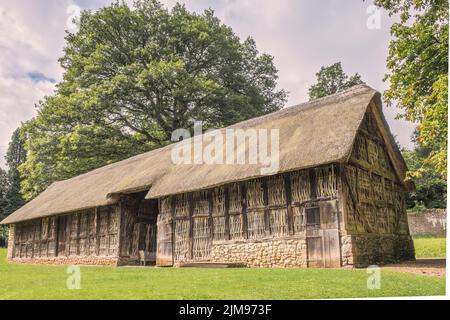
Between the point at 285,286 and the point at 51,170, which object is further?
the point at 51,170

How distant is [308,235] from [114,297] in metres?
7.50

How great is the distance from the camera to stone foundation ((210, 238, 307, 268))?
45.9 ft

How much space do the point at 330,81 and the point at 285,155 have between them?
32829 mm

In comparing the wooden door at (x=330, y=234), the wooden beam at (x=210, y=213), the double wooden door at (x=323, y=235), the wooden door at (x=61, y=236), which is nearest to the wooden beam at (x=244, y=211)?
the wooden beam at (x=210, y=213)

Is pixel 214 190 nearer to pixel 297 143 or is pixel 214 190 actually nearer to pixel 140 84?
pixel 297 143

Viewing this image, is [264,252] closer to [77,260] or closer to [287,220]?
[287,220]

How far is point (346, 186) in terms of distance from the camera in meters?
13.8

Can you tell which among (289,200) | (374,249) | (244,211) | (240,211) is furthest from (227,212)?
(374,249)

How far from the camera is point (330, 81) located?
44.9m

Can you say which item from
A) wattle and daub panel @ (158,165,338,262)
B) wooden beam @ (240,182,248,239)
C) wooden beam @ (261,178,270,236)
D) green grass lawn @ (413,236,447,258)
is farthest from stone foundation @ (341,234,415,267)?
green grass lawn @ (413,236,447,258)

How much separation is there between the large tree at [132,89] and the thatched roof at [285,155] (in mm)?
8977

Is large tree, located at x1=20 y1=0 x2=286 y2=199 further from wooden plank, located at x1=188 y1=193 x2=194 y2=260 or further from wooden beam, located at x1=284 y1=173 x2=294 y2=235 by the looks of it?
wooden beam, located at x1=284 y1=173 x2=294 y2=235
